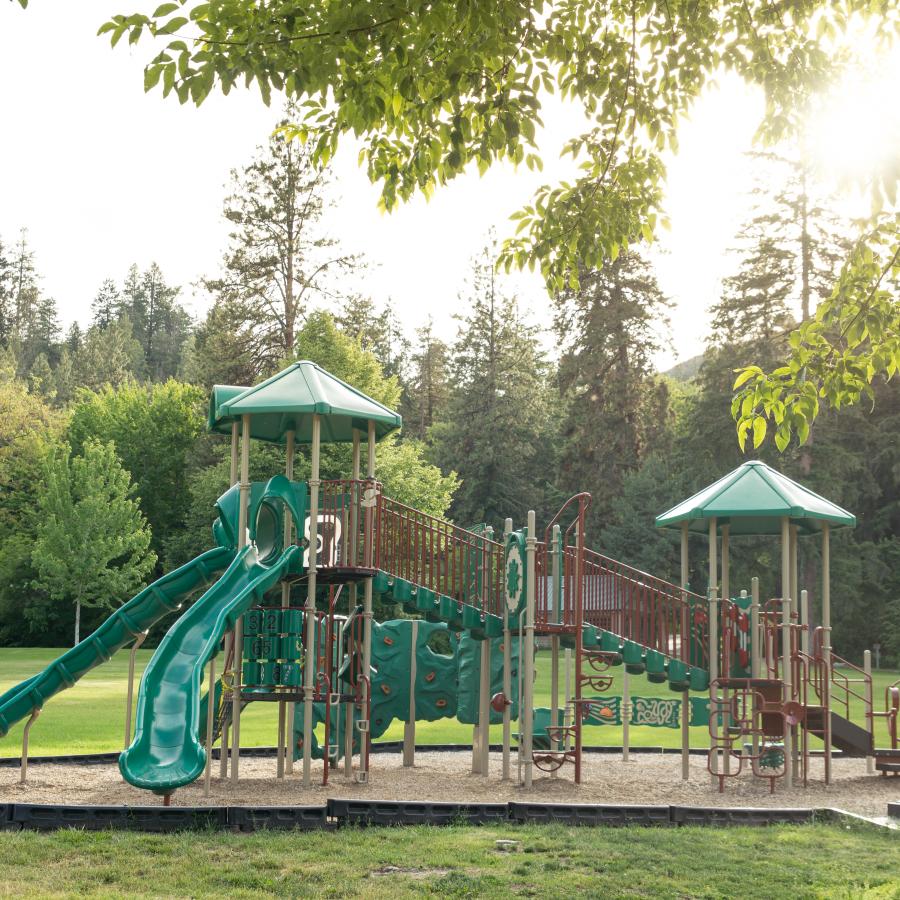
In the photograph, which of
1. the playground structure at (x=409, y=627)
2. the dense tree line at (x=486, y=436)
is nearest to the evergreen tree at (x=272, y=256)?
the dense tree line at (x=486, y=436)

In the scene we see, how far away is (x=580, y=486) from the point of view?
54469mm

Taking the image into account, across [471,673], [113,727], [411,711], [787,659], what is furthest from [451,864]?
[113,727]

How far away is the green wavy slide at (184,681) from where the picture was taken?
1097 centimetres

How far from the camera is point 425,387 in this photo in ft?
239

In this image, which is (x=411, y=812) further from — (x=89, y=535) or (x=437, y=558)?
(x=89, y=535)

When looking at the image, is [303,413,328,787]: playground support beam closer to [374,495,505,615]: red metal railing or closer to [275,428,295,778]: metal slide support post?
[275,428,295,778]: metal slide support post

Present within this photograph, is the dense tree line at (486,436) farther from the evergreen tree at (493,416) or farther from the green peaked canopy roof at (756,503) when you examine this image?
the green peaked canopy roof at (756,503)

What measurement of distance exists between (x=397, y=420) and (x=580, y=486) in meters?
39.6

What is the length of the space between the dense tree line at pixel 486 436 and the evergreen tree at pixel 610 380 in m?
0.09

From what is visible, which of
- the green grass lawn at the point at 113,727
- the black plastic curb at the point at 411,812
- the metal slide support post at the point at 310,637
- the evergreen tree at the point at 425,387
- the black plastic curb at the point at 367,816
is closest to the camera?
the black plastic curb at the point at 367,816

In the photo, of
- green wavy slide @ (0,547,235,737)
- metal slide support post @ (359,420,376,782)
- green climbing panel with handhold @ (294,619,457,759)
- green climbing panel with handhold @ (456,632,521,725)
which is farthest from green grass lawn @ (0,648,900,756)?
metal slide support post @ (359,420,376,782)

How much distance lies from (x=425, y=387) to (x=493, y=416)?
56.9 feet

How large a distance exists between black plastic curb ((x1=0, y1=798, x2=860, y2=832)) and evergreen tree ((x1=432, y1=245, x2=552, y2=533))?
42.5m

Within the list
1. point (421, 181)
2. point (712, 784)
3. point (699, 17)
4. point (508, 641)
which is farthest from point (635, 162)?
point (712, 784)
